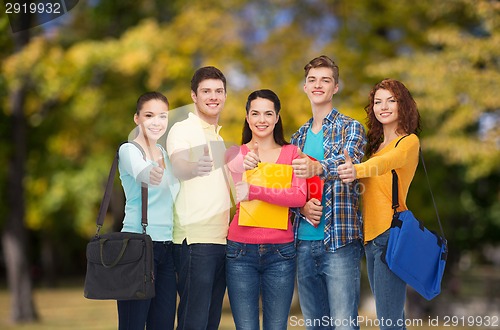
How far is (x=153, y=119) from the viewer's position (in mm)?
4660

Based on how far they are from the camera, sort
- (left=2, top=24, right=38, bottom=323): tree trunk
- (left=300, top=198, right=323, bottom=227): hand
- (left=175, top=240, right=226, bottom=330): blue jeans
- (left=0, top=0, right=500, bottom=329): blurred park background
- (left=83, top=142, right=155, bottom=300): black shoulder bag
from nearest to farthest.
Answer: (left=83, top=142, right=155, bottom=300): black shoulder bag < (left=175, top=240, right=226, bottom=330): blue jeans < (left=300, top=198, right=323, bottom=227): hand < (left=0, top=0, right=500, bottom=329): blurred park background < (left=2, top=24, right=38, bottom=323): tree trunk

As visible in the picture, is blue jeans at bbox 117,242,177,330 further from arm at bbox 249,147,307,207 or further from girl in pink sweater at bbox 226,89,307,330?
arm at bbox 249,147,307,207

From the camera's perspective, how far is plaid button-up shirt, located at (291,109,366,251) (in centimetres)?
446

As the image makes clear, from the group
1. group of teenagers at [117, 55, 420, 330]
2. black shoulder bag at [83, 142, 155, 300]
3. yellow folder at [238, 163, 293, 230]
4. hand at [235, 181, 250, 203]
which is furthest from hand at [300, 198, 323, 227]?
black shoulder bag at [83, 142, 155, 300]

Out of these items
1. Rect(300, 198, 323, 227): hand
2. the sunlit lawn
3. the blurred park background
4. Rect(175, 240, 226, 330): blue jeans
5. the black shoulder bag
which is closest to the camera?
the black shoulder bag

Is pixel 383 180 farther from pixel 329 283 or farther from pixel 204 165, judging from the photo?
pixel 204 165

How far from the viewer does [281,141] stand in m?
4.62

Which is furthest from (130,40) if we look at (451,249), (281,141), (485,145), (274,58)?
(281,141)

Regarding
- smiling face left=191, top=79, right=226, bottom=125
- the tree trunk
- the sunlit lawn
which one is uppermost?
smiling face left=191, top=79, right=226, bottom=125

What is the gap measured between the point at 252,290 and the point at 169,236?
0.61 meters

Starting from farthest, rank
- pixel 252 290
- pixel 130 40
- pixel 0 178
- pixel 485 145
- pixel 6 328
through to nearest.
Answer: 1. pixel 0 178
2. pixel 130 40
3. pixel 6 328
4. pixel 485 145
5. pixel 252 290

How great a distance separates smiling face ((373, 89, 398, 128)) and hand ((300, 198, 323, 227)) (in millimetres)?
746

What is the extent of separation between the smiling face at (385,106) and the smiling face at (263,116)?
28.2 inches

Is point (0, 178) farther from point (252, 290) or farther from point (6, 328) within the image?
point (252, 290)
